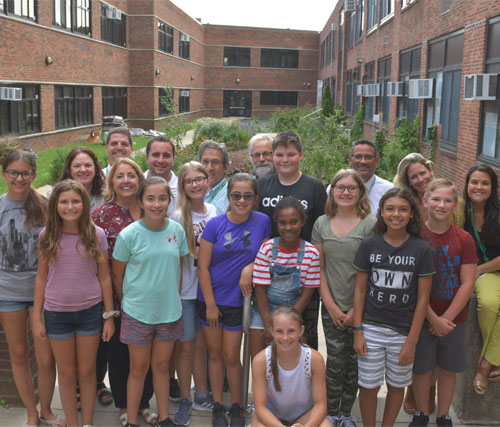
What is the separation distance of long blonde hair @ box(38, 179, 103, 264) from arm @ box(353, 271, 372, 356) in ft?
5.56

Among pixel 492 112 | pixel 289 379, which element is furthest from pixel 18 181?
pixel 492 112

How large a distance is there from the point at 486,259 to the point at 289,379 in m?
1.69

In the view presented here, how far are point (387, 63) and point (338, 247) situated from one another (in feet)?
58.5

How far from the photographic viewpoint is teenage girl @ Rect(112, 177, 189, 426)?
3395mm

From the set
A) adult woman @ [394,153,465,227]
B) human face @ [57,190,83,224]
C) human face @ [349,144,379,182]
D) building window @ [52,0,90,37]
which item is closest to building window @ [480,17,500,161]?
adult woman @ [394,153,465,227]

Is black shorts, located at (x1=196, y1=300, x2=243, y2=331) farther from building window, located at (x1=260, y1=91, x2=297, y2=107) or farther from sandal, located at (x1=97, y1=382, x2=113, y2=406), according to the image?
building window, located at (x1=260, y1=91, x2=297, y2=107)

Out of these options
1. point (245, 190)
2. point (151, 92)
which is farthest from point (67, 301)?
point (151, 92)

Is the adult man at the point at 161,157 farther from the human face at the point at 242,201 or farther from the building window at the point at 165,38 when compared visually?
the building window at the point at 165,38

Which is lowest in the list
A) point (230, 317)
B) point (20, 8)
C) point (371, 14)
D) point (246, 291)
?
point (230, 317)

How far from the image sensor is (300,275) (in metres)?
3.49

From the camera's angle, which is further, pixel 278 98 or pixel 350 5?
pixel 278 98

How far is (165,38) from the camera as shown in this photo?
34.6 metres

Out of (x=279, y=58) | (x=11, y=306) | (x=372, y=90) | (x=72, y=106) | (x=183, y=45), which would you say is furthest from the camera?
(x=279, y=58)

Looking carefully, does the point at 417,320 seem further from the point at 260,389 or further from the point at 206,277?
the point at 206,277
